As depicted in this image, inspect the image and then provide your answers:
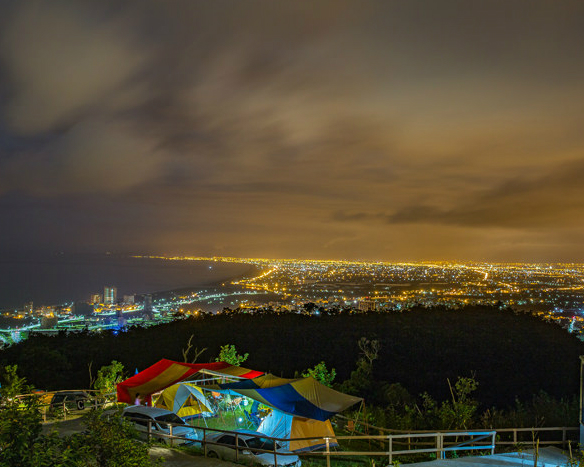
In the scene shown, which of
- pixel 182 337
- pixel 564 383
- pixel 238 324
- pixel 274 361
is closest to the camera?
pixel 564 383

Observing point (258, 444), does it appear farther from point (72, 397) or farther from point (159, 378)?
point (72, 397)

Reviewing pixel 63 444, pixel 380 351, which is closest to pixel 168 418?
pixel 63 444

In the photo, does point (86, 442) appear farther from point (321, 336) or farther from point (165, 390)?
point (321, 336)

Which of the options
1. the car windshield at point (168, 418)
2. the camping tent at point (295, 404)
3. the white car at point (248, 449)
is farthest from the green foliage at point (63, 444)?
the car windshield at point (168, 418)

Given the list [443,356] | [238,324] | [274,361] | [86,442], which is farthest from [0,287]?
[86,442]

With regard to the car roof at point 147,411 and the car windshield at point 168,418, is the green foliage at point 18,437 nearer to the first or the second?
the car windshield at point 168,418
